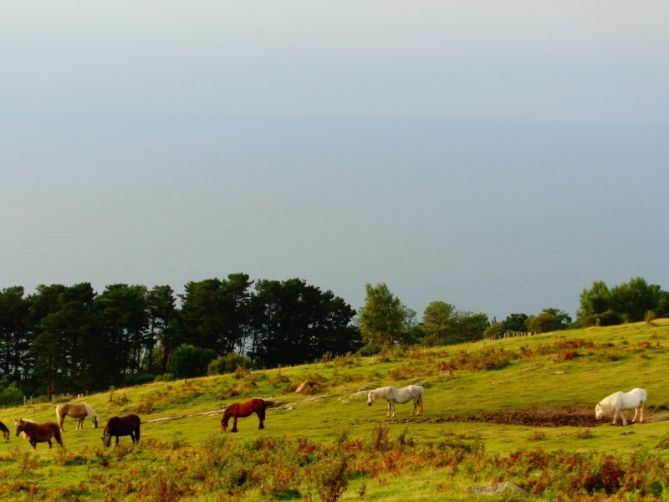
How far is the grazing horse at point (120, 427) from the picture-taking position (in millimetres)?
29909

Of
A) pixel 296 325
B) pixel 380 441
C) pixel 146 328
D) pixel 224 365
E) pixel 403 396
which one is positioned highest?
pixel 146 328

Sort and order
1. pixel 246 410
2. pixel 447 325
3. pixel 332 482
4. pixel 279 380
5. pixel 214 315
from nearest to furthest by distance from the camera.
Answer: pixel 332 482 < pixel 246 410 < pixel 279 380 < pixel 214 315 < pixel 447 325

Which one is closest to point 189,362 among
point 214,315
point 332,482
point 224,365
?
point 224,365

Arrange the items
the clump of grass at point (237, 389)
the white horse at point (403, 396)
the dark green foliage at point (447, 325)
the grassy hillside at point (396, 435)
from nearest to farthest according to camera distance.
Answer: the grassy hillside at point (396, 435) < the white horse at point (403, 396) < the clump of grass at point (237, 389) < the dark green foliage at point (447, 325)

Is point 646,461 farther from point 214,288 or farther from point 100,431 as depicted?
point 214,288

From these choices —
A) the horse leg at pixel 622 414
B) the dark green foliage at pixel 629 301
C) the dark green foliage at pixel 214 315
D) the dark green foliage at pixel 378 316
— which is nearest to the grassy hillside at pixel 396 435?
the horse leg at pixel 622 414

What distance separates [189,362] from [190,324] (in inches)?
708

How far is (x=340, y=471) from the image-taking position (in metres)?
17.1

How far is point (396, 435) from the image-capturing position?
90.1 ft

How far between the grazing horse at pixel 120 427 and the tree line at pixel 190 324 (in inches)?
1937

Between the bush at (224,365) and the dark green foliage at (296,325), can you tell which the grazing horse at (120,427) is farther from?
the dark green foliage at (296,325)

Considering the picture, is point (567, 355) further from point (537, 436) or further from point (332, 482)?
point (332, 482)

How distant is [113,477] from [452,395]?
16.7 m

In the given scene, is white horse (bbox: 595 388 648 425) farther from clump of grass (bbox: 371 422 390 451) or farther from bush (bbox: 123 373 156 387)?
bush (bbox: 123 373 156 387)
